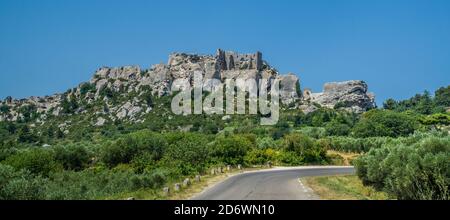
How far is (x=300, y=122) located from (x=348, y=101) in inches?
1430

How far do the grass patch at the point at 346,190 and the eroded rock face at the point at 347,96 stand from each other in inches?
4426

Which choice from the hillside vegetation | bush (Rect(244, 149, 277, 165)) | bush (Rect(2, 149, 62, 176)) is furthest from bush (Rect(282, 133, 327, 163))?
bush (Rect(2, 149, 62, 176))

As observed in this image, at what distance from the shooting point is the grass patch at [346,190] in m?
21.4

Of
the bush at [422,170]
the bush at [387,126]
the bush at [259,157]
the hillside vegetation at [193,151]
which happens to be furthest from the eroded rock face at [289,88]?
the bush at [422,170]

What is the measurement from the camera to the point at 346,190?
987 inches

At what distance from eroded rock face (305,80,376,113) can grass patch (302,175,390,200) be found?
112424mm

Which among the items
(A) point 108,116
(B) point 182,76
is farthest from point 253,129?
(B) point 182,76

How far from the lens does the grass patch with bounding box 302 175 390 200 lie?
2139 centimetres

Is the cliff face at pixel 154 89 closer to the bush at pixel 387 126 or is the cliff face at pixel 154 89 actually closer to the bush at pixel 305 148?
the bush at pixel 387 126

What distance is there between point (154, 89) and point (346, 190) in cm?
10668

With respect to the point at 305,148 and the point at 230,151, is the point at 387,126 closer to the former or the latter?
the point at 305,148
